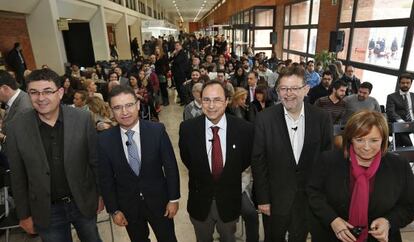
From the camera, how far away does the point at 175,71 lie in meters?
8.27

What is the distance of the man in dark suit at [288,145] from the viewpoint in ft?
6.34

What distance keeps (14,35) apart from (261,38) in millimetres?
13053

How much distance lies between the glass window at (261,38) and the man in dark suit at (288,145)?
1562 centimetres

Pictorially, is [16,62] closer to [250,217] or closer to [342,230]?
[250,217]

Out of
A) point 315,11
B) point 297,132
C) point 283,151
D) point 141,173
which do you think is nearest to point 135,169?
point 141,173

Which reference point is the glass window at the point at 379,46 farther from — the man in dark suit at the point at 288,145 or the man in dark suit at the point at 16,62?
the man in dark suit at the point at 16,62

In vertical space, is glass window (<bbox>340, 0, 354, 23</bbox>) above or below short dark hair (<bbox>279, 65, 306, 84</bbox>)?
above

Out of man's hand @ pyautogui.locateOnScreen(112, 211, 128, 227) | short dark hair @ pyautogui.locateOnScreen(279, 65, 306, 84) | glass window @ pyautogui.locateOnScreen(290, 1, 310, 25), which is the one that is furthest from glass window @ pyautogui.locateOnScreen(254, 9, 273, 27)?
man's hand @ pyautogui.locateOnScreen(112, 211, 128, 227)

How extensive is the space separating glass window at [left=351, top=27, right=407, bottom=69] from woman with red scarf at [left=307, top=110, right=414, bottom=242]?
626 cm

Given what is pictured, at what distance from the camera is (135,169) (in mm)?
1969

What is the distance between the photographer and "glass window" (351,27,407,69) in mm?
6559

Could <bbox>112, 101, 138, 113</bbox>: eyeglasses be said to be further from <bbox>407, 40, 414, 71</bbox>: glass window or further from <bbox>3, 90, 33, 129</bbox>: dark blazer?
<bbox>407, 40, 414, 71</bbox>: glass window

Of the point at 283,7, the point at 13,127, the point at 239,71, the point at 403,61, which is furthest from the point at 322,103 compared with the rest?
the point at 283,7

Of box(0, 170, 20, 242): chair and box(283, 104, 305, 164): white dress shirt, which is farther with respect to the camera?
box(0, 170, 20, 242): chair
